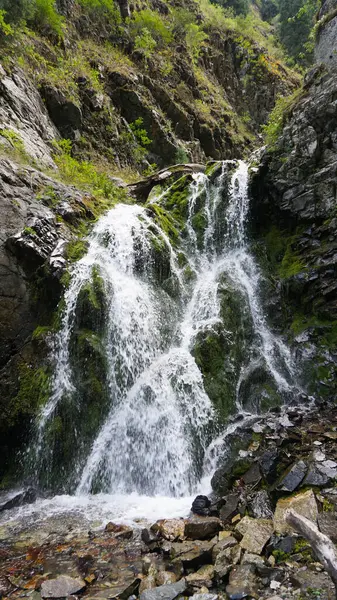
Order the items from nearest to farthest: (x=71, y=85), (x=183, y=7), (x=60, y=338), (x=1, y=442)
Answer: (x=1, y=442), (x=60, y=338), (x=71, y=85), (x=183, y=7)

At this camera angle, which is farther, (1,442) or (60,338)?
(60,338)

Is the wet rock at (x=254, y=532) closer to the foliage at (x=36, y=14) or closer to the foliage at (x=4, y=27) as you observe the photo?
the foliage at (x=4, y=27)

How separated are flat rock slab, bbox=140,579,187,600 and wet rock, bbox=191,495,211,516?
212 cm

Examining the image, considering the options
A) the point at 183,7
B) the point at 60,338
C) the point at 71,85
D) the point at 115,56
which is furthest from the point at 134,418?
the point at 183,7

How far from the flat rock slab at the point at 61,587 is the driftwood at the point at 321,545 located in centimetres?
291

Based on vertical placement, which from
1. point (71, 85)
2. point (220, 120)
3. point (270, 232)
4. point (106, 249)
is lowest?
point (106, 249)

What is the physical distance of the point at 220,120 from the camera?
28.4 meters

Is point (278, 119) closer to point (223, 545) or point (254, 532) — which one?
point (254, 532)

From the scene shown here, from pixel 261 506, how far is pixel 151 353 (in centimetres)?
517

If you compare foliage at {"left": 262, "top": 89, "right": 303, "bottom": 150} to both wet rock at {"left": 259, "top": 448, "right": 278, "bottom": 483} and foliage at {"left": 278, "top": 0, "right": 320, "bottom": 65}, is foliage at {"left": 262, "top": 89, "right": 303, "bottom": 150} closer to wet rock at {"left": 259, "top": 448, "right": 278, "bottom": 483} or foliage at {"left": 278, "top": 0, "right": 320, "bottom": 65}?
wet rock at {"left": 259, "top": 448, "right": 278, "bottom": 483}

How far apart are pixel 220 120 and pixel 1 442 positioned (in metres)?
27.4

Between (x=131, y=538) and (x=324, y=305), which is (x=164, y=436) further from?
(x=324, y=305)

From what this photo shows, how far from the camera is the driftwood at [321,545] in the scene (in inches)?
102

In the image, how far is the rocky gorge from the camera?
482cm
